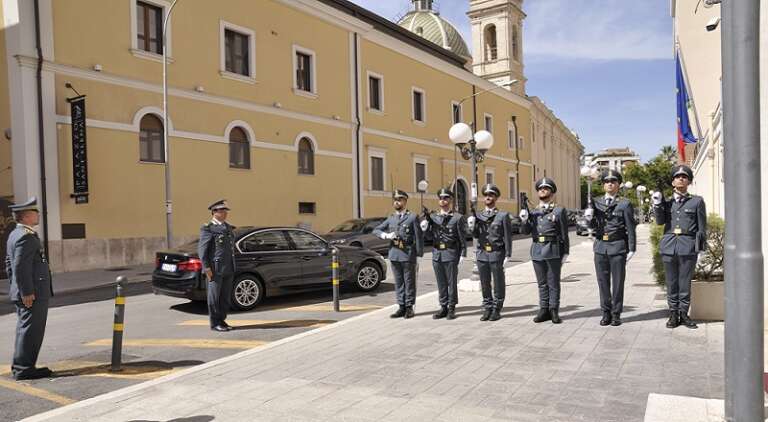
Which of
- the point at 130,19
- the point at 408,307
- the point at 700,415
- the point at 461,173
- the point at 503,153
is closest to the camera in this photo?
the point at 700,415

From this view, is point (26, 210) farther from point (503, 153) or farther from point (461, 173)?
point (503, 153)

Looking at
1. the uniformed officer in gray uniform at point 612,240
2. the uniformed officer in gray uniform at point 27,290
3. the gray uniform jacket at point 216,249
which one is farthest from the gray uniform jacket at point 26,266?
the uniformed officer in gray uniform at point 612,240

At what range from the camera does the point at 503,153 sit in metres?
45.9

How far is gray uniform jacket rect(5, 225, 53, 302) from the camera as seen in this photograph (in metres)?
5.95

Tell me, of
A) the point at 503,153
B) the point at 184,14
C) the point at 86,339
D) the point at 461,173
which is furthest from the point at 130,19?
the point at 503,153

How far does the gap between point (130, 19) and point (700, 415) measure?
1932 cm

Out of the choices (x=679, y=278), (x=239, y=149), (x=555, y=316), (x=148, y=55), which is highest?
(x=148, y=55)

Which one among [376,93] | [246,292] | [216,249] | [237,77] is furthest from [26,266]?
[376,93]

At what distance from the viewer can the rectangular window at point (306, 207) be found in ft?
82.7

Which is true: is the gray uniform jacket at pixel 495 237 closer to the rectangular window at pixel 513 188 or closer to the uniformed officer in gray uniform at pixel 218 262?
the uniformed officer in gray uniform at pixel 218 262

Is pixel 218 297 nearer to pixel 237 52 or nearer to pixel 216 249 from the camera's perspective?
pixel 216 249

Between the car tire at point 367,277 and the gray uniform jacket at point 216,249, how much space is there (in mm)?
3812

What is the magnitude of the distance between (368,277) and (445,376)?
6579 millimetres

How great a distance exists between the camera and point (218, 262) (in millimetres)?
8172
